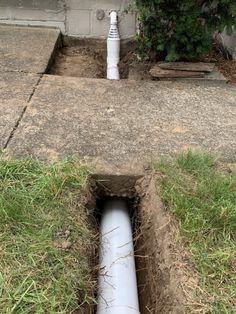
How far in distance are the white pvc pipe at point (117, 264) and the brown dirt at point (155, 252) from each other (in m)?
0.08

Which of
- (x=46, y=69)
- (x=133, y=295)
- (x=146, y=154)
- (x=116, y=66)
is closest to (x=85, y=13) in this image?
(x=116, y=66)

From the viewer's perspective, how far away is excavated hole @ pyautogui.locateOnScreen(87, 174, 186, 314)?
162 cm

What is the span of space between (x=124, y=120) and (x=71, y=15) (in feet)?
6.49

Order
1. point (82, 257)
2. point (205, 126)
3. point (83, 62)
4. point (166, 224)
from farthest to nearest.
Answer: point (83, 62) < point (205, 126) < point (166, 224) < point (82, 257)

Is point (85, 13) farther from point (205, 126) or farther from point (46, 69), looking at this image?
point (205, 126)

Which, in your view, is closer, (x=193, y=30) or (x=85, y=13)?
(x=193, y=30)

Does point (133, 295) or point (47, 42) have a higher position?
point (47, 42)

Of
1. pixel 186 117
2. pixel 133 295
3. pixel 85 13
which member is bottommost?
pixel 133 295

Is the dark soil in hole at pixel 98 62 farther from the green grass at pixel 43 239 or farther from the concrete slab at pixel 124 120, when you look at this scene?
the green grass at pixel 43 239

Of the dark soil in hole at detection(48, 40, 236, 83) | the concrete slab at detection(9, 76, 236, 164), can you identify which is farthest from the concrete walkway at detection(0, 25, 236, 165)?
the dark soil in hole at detection(48, 40, 236, 83)

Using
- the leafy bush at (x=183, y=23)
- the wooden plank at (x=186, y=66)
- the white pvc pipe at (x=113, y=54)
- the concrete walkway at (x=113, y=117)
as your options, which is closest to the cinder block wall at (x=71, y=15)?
the white pvc pipe at (x=113, y=54)

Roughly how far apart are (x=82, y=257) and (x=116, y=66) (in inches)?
94.1

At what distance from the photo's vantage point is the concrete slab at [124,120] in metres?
2.31

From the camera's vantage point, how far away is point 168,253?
5.60 ft
